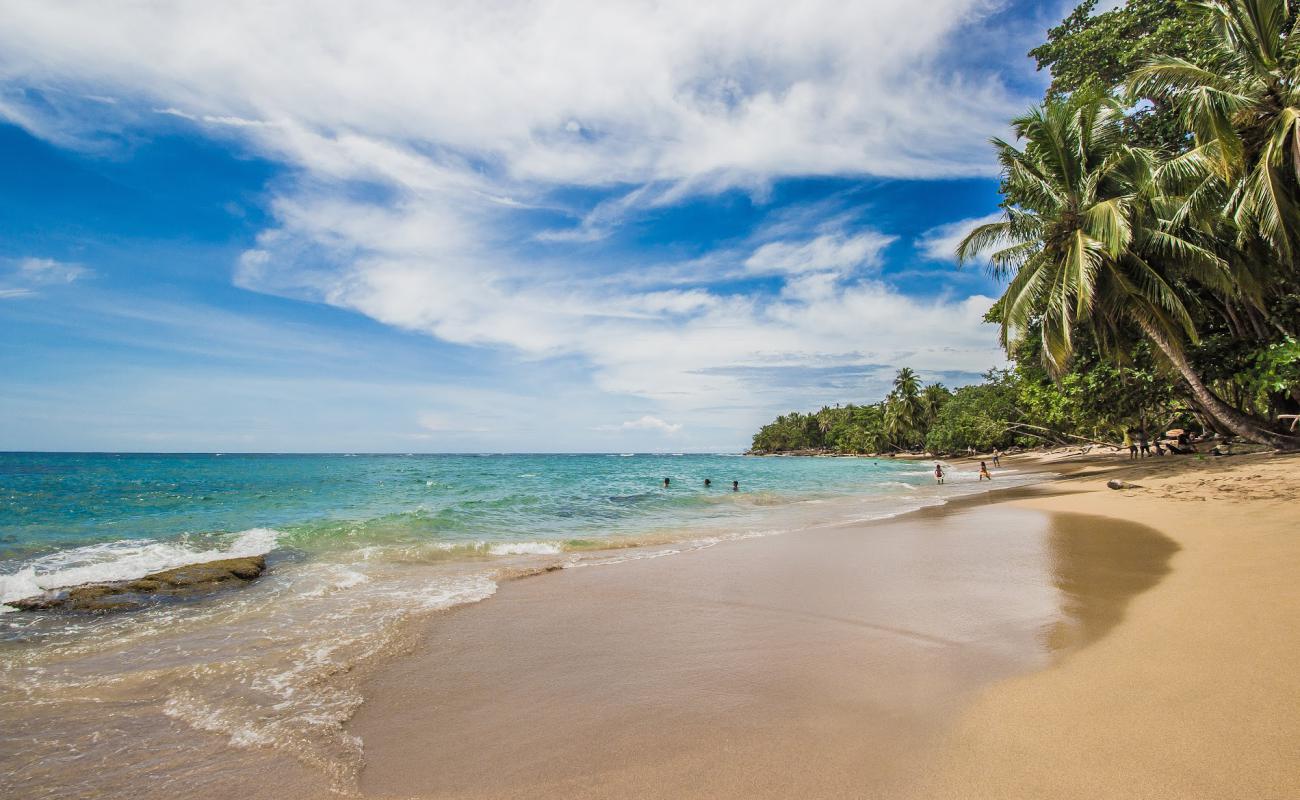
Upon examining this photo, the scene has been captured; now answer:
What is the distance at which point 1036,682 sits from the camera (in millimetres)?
3592

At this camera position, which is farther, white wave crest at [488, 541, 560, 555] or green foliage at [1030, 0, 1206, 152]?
green foliage at [1030, 0, 1206, 152]

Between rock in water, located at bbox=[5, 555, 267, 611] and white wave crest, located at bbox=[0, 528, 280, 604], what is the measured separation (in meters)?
0.61

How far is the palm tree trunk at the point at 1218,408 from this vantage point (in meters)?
14.3

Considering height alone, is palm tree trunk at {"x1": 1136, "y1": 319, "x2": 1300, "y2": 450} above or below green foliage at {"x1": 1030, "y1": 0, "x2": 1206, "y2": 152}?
below

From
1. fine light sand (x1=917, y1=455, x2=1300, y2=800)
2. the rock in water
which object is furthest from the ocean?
fine light sand (x1=917, y1=455, x2=1300, y2=800)

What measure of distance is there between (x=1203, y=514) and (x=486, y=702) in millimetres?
12173

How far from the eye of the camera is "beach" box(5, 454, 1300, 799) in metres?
2.74

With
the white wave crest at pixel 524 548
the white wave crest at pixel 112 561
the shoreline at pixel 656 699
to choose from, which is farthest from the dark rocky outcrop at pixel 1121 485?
the white wave crest at pixel 112 561

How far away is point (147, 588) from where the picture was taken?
792 cm

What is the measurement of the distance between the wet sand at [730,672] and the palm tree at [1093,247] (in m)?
9.88

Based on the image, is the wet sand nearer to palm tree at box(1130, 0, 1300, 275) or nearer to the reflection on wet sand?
the reflection on wet sand

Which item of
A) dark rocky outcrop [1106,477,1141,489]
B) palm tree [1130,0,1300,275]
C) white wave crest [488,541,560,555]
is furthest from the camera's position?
dark rocky outcrop [1106,477,1141,489]

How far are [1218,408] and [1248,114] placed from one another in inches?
305

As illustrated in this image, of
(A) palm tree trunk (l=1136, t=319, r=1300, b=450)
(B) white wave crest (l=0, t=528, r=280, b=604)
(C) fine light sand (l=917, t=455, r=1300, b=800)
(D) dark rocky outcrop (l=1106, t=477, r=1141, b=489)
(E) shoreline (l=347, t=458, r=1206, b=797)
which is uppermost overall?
(A) palm tree trunk (l=1136, t=319, r=1300, b=450)
